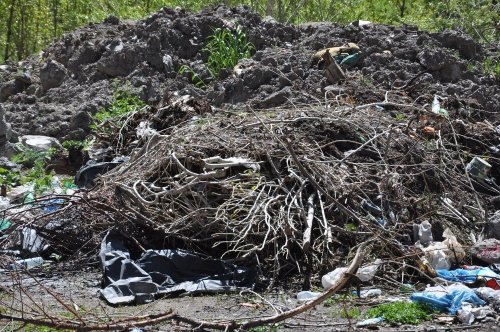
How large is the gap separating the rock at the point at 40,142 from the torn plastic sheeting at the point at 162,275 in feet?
13.7

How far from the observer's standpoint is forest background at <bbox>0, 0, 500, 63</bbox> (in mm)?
14344

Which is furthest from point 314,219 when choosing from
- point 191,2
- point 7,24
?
point 7,24

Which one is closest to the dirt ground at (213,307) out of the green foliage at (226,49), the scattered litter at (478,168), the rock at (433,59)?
the scattered litter at (478,168)

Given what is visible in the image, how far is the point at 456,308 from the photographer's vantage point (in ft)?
20.6

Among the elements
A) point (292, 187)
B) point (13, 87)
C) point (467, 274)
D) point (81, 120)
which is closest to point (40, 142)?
point (81, 120)

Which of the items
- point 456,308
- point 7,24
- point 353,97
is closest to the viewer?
point 456,308

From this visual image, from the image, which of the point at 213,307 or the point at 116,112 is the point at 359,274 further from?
the point at 116,112

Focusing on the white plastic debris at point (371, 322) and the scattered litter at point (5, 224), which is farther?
the scattered litter at point (5, 224)

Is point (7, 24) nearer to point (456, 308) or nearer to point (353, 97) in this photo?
point (353, 97)

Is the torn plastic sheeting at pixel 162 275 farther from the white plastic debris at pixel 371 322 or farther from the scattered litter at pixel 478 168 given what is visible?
the scattered litter at pixel 478 168

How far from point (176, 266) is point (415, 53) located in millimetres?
5832

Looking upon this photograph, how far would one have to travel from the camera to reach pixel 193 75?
12492 millimetres

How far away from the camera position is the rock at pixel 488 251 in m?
7.40

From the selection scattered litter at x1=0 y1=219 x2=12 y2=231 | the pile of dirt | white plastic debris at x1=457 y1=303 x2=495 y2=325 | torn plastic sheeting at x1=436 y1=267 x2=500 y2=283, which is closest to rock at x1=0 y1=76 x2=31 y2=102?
the pile of dirt
